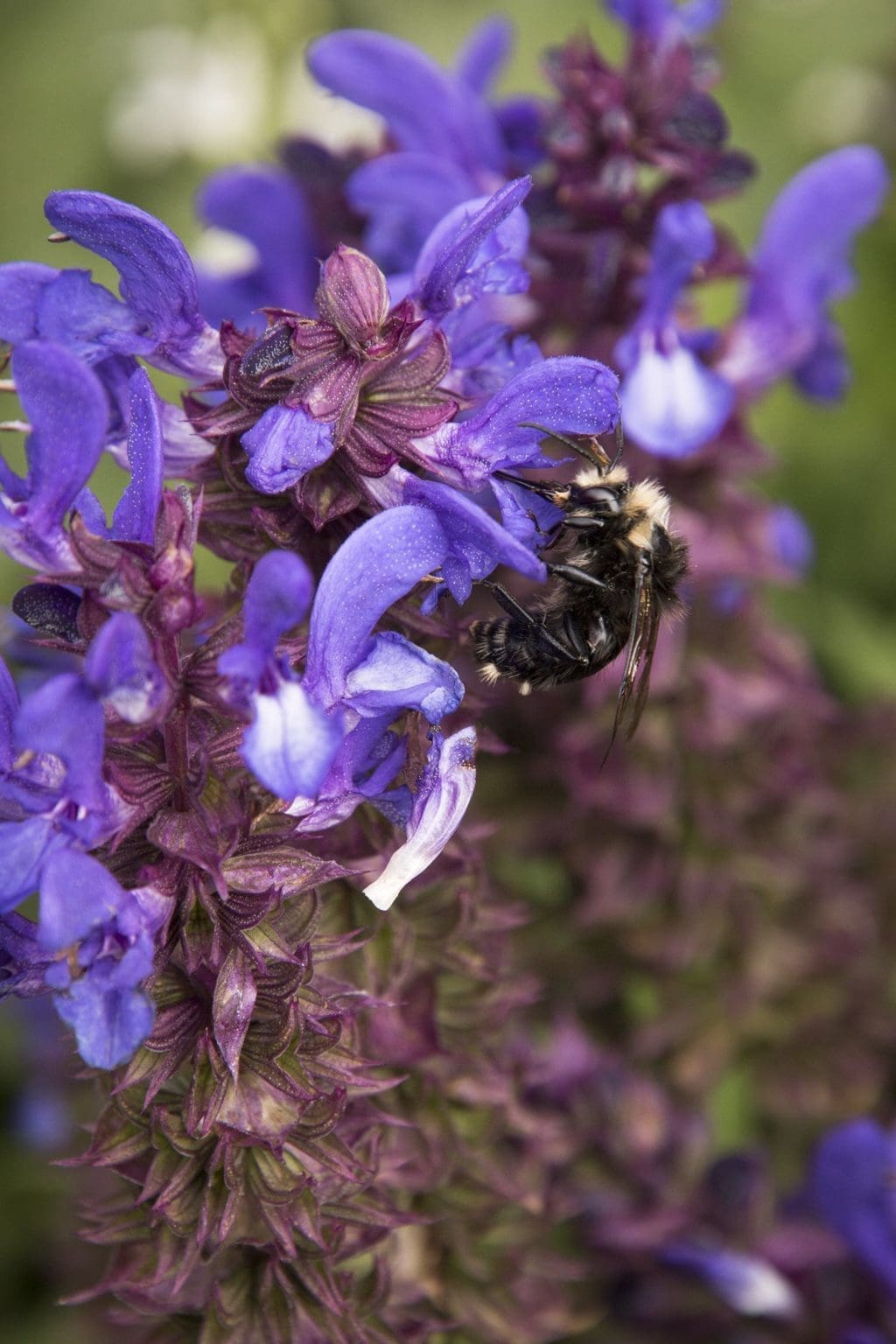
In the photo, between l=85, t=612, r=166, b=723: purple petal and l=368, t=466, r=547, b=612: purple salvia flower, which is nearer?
l=85, t=612, r=166, b=723: purple petal

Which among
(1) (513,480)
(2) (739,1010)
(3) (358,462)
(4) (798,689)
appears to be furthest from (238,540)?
(2) (739,1010)

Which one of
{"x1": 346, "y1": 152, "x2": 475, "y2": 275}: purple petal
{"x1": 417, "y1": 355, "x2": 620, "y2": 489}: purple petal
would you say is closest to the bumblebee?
{"x1": 417, "y1": 355, "x2": 620, "y2": 489}: purple petal

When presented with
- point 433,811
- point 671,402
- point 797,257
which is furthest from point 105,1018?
point 797,257

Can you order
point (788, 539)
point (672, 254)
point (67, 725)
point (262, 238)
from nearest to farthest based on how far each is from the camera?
point (67, 725) < point (672, 254) < point (262, 238) < point (788, 539)

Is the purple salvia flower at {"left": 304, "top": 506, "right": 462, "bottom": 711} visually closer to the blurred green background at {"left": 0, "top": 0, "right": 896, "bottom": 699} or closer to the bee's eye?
the bee's eye

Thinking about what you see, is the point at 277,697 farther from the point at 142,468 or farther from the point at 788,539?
the point at 788,539

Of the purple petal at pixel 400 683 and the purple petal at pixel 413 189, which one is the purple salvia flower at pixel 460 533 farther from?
the purple petal at pixel 413 189

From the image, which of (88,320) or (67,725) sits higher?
(88,320)
